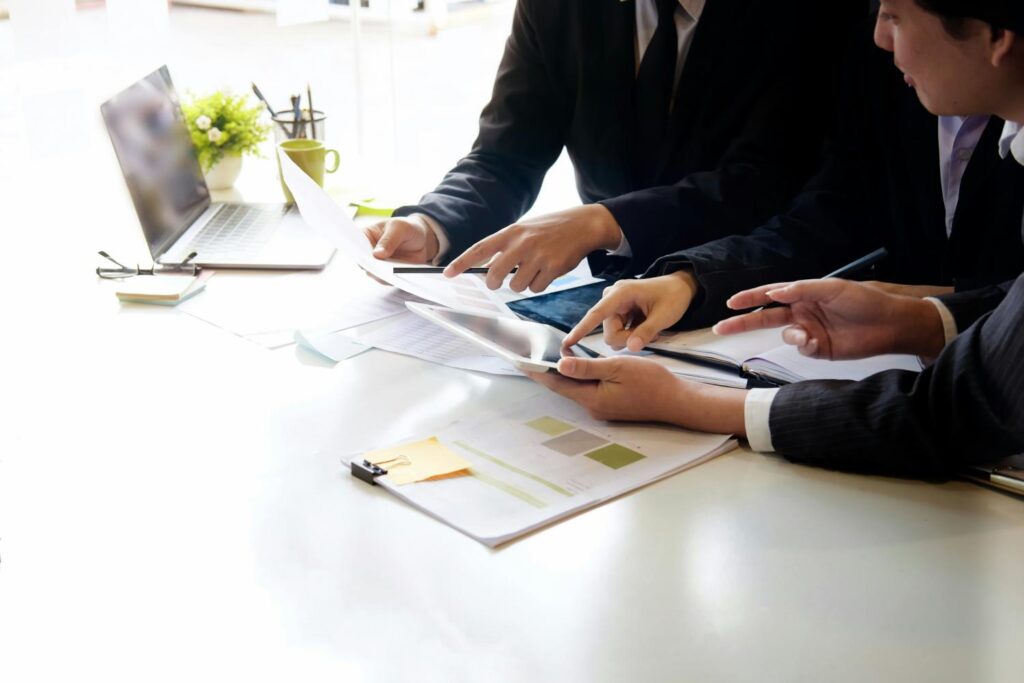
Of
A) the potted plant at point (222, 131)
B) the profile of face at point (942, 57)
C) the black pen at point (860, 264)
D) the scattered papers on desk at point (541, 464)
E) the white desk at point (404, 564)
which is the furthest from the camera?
the potted plant at point (222, 131)

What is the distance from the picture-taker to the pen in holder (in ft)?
7.02

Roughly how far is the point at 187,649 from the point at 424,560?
215 mm

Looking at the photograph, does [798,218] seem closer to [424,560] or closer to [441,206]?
[441,206]

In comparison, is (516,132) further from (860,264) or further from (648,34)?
(860,264)

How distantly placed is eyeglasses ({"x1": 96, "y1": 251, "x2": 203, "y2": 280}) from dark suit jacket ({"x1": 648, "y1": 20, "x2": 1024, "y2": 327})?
→ 2.50 feet

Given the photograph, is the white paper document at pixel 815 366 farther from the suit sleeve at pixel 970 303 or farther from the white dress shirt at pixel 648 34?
the white dress shirt at pixel 648 34

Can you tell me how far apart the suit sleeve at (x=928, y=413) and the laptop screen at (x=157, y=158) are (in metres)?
1.09

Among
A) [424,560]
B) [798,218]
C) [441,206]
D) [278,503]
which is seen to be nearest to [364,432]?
[278,503]

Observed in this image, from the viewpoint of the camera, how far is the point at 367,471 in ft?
3.42

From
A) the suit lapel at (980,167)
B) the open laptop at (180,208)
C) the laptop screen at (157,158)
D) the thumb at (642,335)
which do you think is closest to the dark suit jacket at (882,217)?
the suit lapel at (980,167)

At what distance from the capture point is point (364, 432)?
116 cm

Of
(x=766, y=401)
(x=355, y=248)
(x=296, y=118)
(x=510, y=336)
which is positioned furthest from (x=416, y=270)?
(x=296, y=118)

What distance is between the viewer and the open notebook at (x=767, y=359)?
1229 mm

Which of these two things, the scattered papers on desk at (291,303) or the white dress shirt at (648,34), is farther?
the white dress shirt at (648,34)
